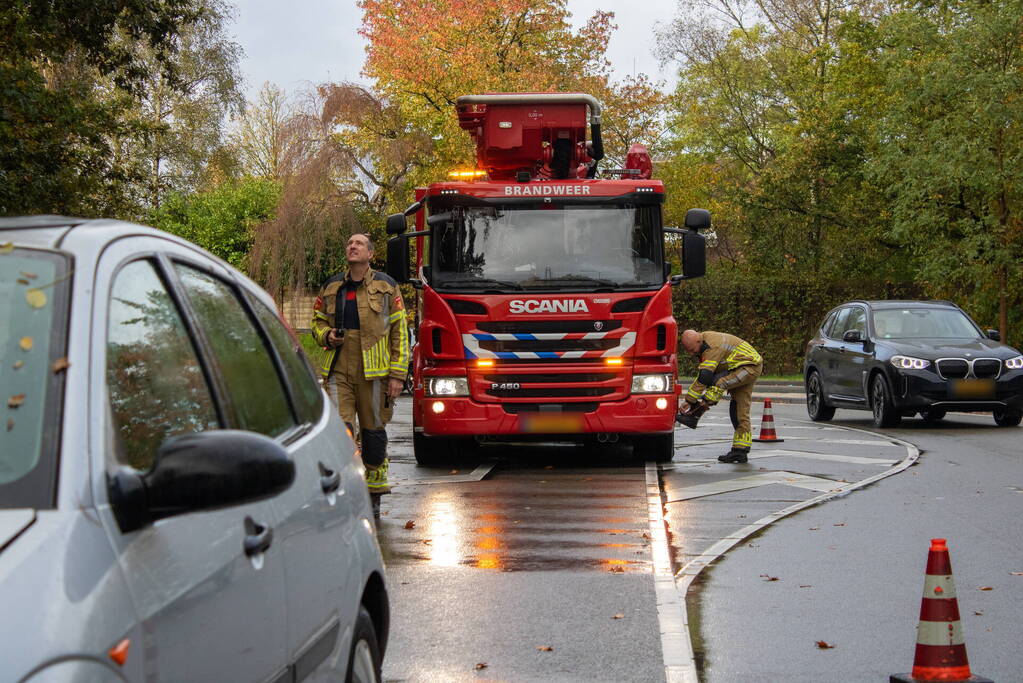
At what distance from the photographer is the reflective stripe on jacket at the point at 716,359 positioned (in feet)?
50.7

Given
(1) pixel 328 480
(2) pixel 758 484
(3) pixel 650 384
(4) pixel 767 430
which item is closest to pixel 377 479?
(2) pixel 758 484

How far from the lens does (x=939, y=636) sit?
5.62m

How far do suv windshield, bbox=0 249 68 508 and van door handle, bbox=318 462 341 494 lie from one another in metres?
1.21

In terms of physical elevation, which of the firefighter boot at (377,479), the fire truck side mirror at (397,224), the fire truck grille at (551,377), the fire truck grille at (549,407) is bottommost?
the firefighter boot at (377,479)

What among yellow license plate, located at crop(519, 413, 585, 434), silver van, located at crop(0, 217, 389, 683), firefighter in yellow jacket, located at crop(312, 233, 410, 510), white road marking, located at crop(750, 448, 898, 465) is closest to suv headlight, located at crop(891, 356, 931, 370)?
white road marking, located at crop(750, 448, 898, 465)

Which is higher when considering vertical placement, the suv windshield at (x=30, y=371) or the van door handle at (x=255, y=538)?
the suv windshield at (x=30, y=371)

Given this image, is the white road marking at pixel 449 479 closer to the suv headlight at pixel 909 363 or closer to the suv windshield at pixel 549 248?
the suv windshield at pixel 549 248

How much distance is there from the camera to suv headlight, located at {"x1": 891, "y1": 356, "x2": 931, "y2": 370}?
63.3 ft

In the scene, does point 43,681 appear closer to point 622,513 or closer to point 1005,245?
point 622,513

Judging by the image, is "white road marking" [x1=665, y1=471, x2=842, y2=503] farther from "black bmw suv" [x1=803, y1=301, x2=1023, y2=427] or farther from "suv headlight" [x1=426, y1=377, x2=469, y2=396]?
"black bmw suv" [x1=803, y1=301, x2=1023, y2=427]

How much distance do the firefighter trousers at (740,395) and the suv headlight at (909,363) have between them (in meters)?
4.46

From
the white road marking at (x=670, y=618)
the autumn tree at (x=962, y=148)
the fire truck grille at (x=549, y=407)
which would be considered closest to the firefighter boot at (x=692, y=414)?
the fire truck grille at (x=549, y=407)

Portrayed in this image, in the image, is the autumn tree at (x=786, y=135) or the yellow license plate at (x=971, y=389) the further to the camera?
the autumn tree at (x=786, y=135)

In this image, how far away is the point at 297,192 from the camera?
4381cm
